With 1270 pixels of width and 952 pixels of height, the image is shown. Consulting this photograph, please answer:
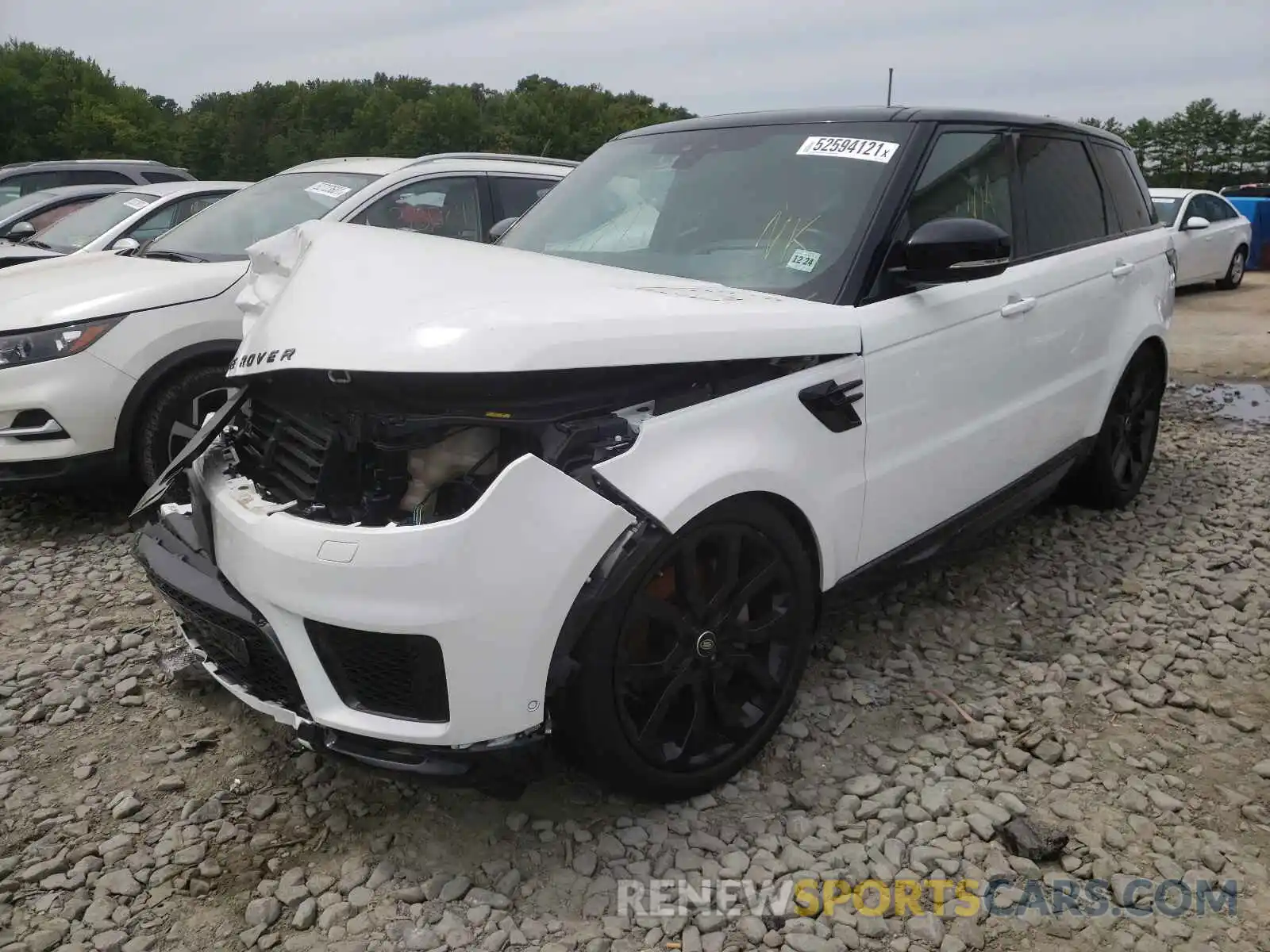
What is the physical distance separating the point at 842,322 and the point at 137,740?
2.40 metres

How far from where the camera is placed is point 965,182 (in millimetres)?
3312

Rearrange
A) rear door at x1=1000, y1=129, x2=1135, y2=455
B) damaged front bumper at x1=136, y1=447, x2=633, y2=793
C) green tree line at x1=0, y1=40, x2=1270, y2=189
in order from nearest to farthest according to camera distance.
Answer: damaged front bumper at x1=136, y1=447, x2=633, y2=793
rear door at x1=1000, y1=129, x2=1135, y2=455
green tree line at x1=0, y1=40, x2=1270, y2=189

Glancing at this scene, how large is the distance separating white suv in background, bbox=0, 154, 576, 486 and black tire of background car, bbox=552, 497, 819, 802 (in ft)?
10.1

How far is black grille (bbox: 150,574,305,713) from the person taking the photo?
89.0 inches

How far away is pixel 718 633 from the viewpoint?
2490 millimetres

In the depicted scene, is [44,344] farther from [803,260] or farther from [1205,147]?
[1205,147]

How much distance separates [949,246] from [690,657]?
1.34 metres

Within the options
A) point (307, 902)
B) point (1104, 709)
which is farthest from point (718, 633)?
point (1104, 709)

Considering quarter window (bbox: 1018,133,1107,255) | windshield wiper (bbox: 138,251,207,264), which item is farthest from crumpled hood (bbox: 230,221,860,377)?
windshield wiper (bbox: 138,251,207,264)

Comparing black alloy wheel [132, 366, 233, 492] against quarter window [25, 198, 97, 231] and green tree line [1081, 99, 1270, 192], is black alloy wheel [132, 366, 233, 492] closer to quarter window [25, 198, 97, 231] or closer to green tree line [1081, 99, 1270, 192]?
quarter window [25, 198, 97, 231]

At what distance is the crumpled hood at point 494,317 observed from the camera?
2.05 meters

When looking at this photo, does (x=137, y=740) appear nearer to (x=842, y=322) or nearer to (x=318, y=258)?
(x=318, y=258)

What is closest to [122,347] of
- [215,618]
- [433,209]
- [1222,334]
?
[433,209]

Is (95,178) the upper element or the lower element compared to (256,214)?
upper
